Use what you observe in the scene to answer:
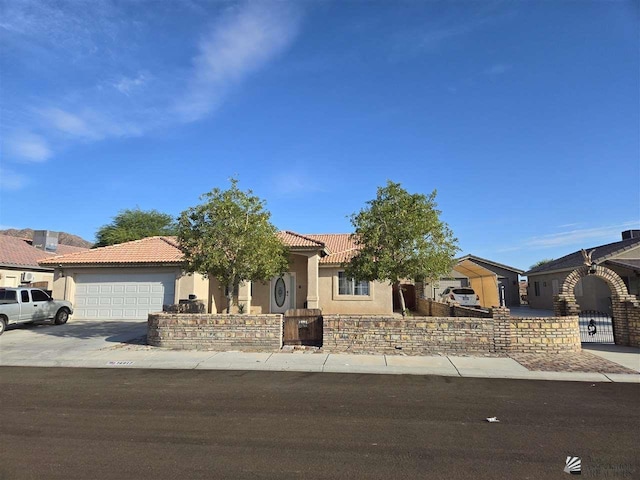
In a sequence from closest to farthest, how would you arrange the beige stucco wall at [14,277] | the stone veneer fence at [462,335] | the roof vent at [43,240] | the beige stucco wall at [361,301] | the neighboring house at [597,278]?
1. the stone veneer fence at [462,335]
2. the beige stucco wall at [361,301]
3. the neighboring house at [597,278]
4. the beige stucco wall at [14,277]
5. the roof vent at [43,240]

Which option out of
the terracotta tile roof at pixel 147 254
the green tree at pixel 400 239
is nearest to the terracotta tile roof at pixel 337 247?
the terracotta tile roof at pixel 147 254

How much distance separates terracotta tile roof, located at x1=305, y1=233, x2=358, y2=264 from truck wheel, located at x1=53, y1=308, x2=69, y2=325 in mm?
11868

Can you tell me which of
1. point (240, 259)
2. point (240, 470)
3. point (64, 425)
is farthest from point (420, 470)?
point (240, 259)

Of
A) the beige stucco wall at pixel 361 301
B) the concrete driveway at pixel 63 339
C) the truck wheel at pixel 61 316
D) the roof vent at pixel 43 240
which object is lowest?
the concrete driveway at pixel 63 339

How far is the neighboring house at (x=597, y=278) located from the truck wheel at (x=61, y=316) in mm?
26425

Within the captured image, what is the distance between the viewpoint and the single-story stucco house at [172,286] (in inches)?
761

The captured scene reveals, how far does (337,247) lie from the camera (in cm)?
2467

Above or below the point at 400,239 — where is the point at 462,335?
below

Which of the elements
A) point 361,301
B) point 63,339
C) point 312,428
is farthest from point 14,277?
point 312,428

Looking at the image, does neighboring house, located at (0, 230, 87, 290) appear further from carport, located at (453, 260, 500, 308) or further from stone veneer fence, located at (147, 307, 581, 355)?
carport, located at (453, 260, 500, 308)

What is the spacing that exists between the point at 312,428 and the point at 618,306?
463 inches

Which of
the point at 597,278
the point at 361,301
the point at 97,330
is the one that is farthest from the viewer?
the point at 597,278

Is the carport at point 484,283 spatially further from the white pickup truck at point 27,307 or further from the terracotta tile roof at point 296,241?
the white pickup truck at point 27,307

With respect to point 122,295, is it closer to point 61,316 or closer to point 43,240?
→ point 61,316
